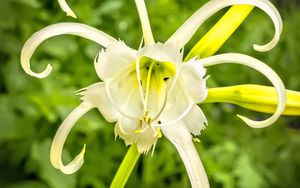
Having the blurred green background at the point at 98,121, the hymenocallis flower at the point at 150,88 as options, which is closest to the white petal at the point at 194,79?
the hymenocallis flower at the point at 150,88

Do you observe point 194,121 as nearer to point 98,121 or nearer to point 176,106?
point 176,106

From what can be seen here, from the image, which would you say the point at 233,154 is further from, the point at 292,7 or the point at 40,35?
the point at 40,35

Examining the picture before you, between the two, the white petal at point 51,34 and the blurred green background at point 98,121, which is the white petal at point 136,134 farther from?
the blurred green background at point 98,121

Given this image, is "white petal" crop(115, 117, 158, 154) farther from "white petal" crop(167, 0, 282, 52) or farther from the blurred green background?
the blurred green background

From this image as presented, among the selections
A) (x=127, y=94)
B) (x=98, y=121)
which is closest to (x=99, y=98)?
(x=127, y=94)

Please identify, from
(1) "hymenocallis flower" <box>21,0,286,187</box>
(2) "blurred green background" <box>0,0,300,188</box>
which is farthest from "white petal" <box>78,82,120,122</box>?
(2) "blurred green background" <box>0,0,300,188</box>

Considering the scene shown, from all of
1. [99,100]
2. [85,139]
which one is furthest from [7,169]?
[99,100]
